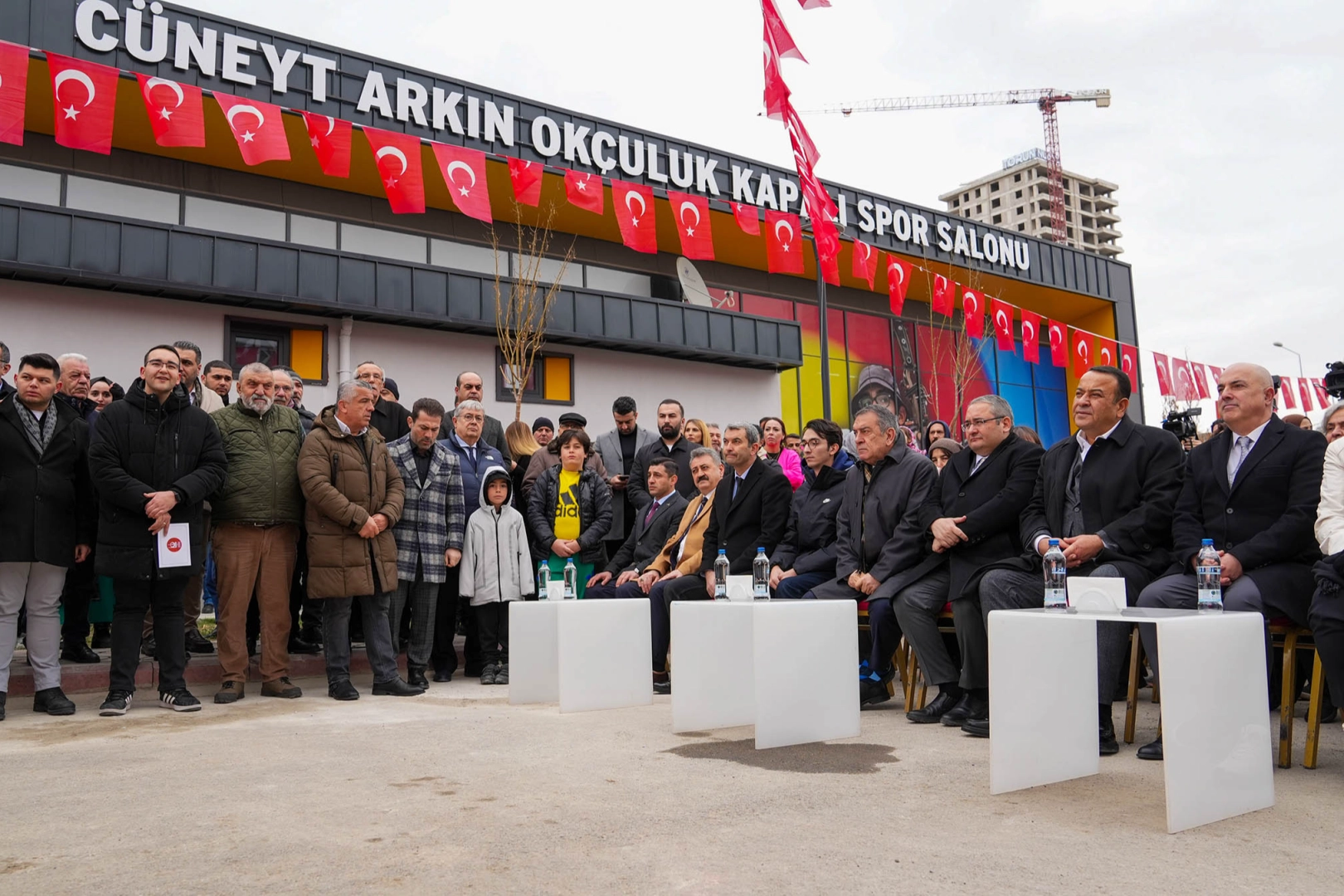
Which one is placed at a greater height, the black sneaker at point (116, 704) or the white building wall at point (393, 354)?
the white building wall at point (393, 354)

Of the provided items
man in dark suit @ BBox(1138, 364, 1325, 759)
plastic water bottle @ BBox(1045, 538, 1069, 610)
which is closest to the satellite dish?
man in dark suit @ BBox(1138, 364, 1325, 759)

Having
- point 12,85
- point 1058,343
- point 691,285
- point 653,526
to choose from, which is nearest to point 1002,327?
point 1058,343

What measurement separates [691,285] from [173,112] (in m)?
11.1

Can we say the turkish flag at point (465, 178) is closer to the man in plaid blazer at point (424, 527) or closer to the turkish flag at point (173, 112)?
the turkish flag at point (173, 112)

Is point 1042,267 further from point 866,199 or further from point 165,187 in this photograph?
point 165,187

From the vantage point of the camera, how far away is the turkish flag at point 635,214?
1487 cm

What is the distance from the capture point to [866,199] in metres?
22.8

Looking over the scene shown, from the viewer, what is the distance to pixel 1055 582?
4273mm

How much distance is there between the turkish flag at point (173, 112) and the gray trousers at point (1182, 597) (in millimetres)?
11750

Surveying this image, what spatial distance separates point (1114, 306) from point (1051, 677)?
2869 cm

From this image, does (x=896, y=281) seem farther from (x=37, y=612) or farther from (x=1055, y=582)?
(x=37, y=612)

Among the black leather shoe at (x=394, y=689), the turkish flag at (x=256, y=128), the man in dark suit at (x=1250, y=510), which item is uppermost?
the turkish flag at (x=256, y=128)

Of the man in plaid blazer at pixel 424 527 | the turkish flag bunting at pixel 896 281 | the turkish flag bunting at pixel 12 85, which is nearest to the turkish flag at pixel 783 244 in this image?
the turkish flag bunting at pixel 896 281

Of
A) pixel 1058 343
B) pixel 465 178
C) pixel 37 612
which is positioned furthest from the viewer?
pixel 1058 343
